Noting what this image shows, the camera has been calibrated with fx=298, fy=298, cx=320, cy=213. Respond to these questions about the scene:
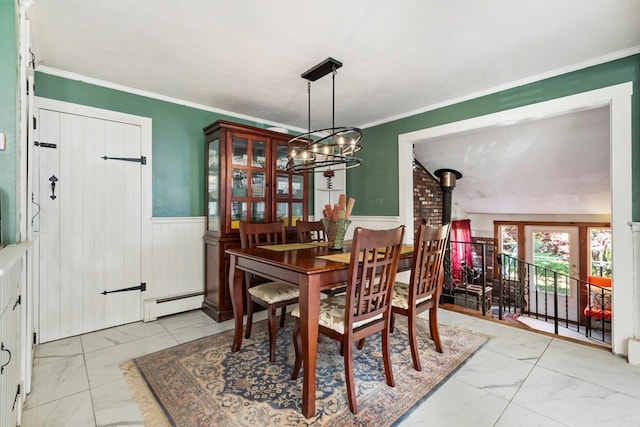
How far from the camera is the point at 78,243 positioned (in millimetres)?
2635

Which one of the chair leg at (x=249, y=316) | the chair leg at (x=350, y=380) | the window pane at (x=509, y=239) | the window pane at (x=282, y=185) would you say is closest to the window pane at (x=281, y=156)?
the window pane at (x=282, y=185)

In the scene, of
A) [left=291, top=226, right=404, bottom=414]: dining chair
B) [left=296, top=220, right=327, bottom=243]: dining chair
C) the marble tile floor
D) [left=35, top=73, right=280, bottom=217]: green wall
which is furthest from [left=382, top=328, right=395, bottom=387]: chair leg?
[left=35, top=73, right=280, bottom=217]: green wall

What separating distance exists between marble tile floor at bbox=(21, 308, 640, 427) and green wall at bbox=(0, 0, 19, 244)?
1.01 meters

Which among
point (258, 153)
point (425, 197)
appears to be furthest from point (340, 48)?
point (425, 197)

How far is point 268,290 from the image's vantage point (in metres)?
2.29

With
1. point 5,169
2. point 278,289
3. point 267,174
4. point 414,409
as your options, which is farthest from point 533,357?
point 5,169

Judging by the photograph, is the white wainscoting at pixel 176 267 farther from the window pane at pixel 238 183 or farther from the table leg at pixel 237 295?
the table leg at pixel 237 295

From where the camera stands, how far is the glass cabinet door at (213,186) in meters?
3.08

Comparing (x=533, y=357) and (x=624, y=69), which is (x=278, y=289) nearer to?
(x=533, y=357)

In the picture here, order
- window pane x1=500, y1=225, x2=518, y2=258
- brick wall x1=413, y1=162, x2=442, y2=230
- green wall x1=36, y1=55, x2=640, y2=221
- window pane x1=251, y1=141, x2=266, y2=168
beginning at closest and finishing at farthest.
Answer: green wall x1=36, y1=55, x2=640, y2=221
window pane x1=251, y1=141, x2=266, y2=168
brick wall x1=413, y1=162, x2=442, y2=230
window pane x1=500, y1=225, x2=518, y2=258

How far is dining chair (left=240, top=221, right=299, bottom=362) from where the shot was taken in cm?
215

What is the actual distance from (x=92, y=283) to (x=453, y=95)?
394 centimetres

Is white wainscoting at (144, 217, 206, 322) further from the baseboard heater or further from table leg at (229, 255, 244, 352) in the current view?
table leg at (229, 255, 244, 352)

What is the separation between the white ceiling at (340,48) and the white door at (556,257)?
239 centimetres
